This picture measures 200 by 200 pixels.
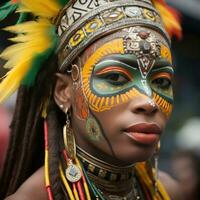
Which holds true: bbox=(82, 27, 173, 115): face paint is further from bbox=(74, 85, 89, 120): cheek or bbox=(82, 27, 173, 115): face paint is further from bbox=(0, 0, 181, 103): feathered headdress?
bbox=(0, 0, 181, 103): feathered headdress

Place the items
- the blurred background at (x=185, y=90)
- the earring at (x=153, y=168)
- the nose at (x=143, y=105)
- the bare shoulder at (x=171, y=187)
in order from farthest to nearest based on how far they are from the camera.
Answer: the blurred background at (x=185, y=90) → the bare shoulder at (x=171, y=187) → the earring at (x=153, y=168) → the nose at (x=143, y=105)

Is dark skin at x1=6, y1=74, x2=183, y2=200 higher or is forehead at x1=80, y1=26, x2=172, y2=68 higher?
forehead at x1=80, y1=26, x2=172, y2=68

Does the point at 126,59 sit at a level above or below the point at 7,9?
below

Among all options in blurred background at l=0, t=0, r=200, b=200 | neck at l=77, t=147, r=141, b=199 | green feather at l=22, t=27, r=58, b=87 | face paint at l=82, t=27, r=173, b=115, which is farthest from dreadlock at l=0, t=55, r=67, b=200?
blurred background at l=0, t=0, r=200, b=200

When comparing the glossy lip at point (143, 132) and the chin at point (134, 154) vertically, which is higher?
the glossy lip at point (143, 132)

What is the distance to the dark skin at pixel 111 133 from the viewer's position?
120 inches

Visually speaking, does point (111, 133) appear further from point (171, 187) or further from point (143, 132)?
point (171, 187)

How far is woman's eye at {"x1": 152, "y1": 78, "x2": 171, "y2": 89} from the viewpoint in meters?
3.18

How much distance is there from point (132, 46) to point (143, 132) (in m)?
0.38

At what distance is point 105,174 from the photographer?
323 cm

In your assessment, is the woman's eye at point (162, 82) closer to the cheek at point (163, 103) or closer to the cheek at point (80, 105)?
the cheek at point (163, 103)

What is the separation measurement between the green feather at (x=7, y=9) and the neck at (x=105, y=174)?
2.31ft

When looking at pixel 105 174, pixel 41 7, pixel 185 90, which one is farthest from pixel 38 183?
pixel 185 90

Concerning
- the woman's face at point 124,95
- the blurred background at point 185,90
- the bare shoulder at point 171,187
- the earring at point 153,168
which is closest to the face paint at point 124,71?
the woman's face at point 124,95
